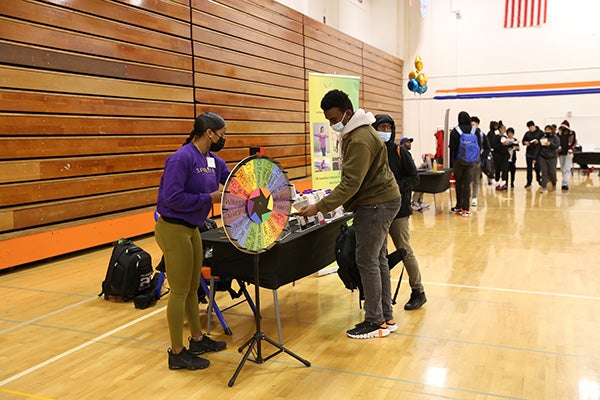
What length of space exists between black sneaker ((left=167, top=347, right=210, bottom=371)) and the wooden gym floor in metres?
0.05

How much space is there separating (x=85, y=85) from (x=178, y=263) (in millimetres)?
4301

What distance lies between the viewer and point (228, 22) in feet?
29.4

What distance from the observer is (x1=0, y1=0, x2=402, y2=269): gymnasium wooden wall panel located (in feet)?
18.5

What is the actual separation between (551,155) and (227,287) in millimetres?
10025

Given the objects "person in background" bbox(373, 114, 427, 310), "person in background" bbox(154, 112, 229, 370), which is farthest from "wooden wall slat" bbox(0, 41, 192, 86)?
"person in background" bbox(373, 114, 427, 310)

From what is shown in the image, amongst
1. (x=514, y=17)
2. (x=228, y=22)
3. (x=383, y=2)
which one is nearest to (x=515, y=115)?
(x=514, y=17)

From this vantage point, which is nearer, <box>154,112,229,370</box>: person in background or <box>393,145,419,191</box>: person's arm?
<box>154,112,229,370</box>: person in background

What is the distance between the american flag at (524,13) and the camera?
54.9 ft

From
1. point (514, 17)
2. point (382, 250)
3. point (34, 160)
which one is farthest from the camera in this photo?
point (514, 17)

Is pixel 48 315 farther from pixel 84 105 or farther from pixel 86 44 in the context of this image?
pixel 86 44

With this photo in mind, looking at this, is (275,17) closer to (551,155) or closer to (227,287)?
(551,155)

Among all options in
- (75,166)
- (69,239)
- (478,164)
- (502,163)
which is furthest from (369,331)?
(502,163)

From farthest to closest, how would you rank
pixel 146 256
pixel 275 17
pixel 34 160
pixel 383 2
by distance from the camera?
1. pixel 383 2
2. pixel 275 17
3. pixel 34 160
4. pixel 146 256

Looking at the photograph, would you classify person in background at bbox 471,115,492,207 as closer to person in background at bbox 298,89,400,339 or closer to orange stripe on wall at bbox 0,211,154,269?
orange stripe on wall at bbox 0,211,154,269
